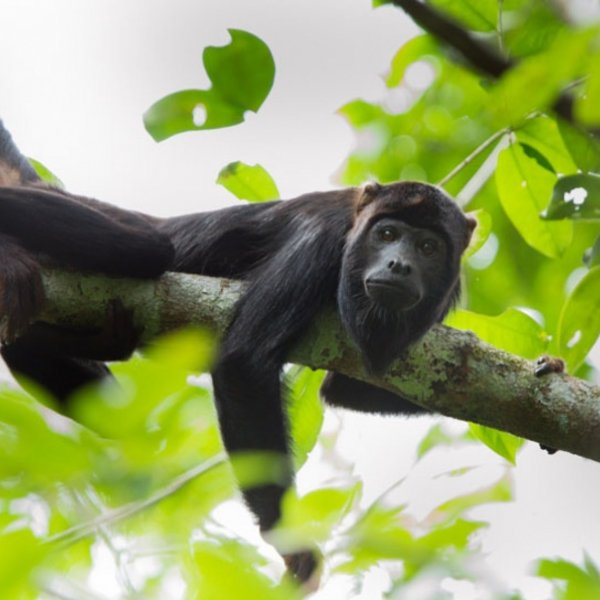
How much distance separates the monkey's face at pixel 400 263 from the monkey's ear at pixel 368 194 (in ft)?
0.62

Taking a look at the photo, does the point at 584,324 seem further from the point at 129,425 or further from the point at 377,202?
the point at 129,425

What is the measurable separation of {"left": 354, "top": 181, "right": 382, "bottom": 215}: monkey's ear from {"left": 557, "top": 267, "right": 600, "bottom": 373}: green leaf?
1511 millimetres

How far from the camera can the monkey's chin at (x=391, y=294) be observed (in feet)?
14.2

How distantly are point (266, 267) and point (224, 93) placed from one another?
1.05 metres

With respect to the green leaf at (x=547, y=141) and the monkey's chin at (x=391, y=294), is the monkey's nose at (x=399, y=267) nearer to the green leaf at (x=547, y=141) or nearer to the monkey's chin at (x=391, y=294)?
the monkey's chin at (x=391, y=294)

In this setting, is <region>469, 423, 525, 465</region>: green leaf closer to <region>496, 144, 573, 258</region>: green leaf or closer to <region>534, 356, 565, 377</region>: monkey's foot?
<region>534, 356, 565, 377</region>: monkey's foot

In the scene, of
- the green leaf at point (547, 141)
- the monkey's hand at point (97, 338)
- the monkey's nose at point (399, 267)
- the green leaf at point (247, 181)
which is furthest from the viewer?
the green leaf at point (247, 181)

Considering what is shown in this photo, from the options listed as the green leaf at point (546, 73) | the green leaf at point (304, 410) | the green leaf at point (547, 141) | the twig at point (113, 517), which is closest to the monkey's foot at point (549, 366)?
the green leaf at point (547, 141)

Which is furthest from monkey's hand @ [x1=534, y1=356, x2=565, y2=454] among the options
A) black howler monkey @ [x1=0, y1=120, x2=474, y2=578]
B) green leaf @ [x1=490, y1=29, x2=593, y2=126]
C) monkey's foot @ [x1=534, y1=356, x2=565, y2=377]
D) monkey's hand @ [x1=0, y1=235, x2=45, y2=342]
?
green leaf @ [x1=490, y1=29, x2=593, y2=126]

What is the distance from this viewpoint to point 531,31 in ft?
7.93

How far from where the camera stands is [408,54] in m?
3.98

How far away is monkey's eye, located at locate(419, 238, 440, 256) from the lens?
4.74 metres

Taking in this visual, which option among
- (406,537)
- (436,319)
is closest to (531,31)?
(406,537)

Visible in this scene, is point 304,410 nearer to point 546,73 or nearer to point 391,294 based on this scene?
point 391,294
